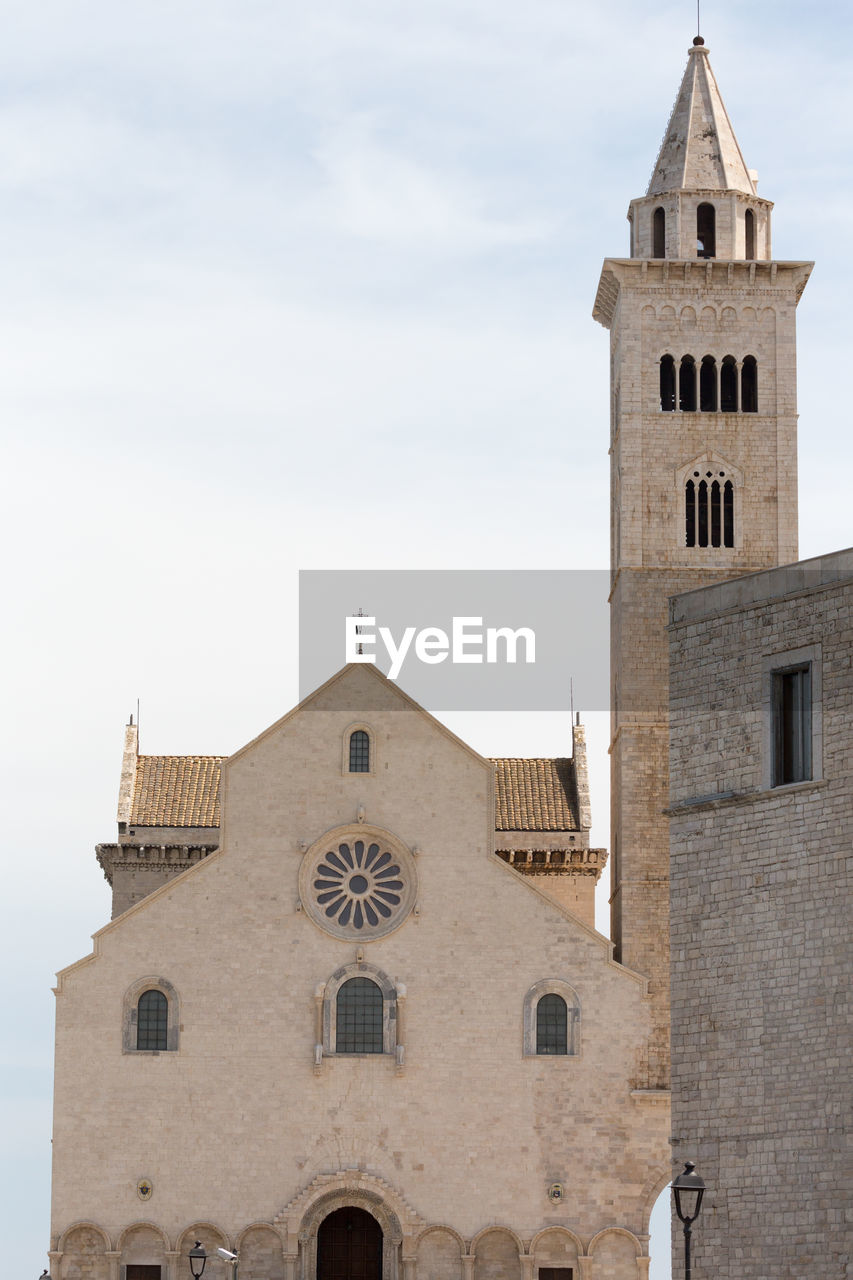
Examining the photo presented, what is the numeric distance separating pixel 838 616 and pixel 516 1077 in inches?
912

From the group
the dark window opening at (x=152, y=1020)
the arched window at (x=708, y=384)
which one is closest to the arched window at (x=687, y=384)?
the arched window at (x=708, y=384)

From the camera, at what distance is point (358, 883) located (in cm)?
5453

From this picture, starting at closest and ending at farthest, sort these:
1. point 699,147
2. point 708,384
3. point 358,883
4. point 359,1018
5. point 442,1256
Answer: point 442,1256, point 359,1018, point 358,883, point 708,384, point 699,147

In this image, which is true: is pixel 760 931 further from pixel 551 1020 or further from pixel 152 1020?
pixel 152 1020

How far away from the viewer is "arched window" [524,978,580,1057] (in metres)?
53.5

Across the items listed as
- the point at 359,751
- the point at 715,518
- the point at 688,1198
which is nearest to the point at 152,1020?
the point at 359,751

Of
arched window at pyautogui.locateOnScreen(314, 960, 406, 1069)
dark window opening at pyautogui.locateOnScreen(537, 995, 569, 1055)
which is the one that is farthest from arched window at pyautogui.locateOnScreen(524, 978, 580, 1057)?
arched window at pyautogui.locateOnScreen(314, 960, 406, 1069)

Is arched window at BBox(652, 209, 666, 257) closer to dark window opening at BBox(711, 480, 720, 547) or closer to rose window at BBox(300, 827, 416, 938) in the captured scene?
dark window opening at BBox(711, 480, 720, 547)

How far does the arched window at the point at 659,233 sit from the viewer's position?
61.1 m

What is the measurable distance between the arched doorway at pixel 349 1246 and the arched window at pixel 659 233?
2385cm

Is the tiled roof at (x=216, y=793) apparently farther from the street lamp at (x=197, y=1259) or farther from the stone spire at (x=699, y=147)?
the street lamp at (x=197, y=1259)

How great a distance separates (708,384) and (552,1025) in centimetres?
1598

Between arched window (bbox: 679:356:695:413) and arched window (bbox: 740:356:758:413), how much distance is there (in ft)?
3.77

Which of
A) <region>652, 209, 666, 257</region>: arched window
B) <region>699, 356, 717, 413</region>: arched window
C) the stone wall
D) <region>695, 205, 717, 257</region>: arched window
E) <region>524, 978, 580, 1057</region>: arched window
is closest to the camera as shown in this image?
the stone wall
